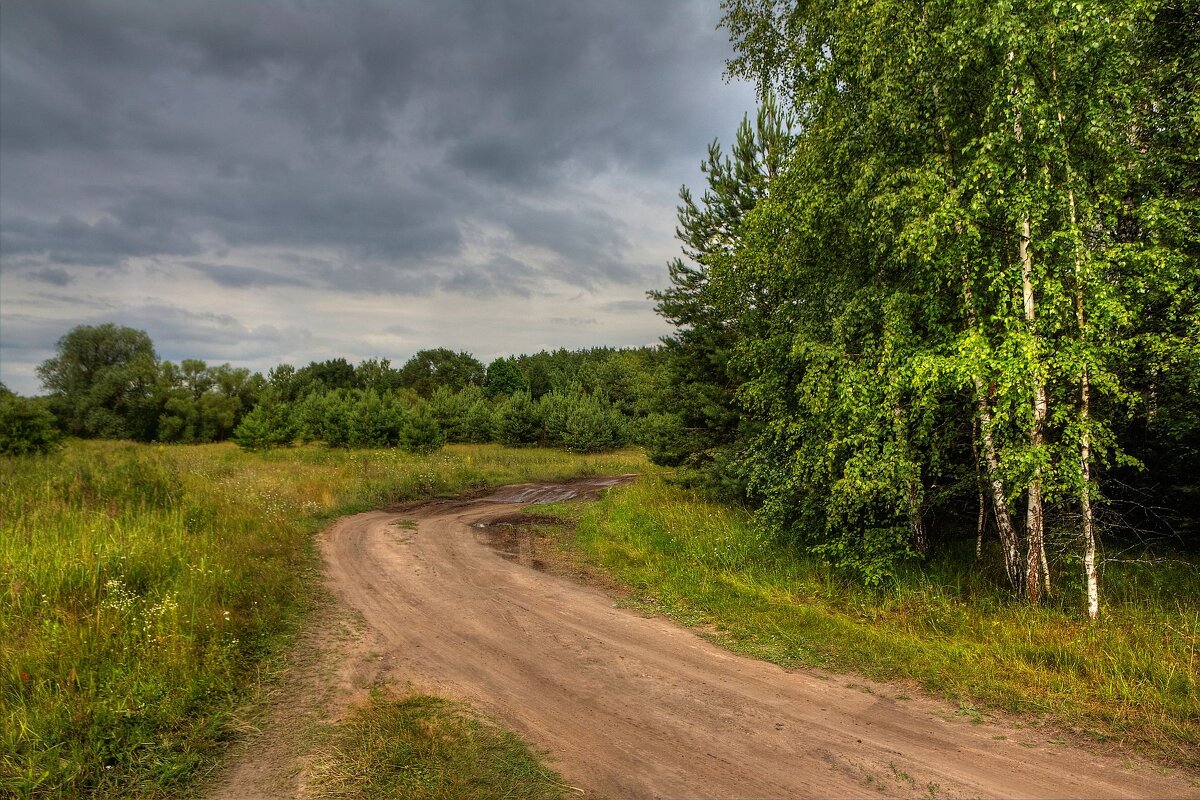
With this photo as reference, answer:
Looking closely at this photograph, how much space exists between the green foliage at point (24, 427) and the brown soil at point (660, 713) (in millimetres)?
18695

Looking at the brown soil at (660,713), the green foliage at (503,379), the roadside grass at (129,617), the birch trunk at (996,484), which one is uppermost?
the green foliage at (503,379)

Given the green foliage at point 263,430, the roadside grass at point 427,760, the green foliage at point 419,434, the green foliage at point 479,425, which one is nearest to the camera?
the roadside grass at point 427,760

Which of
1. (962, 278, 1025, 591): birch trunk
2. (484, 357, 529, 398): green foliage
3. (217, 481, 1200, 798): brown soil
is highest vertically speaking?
(484, 357, 529, 398): green foliage

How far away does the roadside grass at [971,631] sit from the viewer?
493cm

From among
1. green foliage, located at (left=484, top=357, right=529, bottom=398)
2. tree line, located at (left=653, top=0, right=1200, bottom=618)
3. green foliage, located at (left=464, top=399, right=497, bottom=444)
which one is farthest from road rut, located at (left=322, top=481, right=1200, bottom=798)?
green foliage, located at (left=484, top=357, right=529, bottom=398)

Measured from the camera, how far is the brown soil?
3.99m

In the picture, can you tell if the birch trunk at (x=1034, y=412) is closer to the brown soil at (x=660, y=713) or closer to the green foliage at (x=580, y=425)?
the brown soil at (x=660, y=713)

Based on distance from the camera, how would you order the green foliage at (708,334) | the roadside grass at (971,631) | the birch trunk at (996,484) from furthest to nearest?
the green foliage at (708,334), the birch trunk at (996,484), the roadside grass at (971,631)

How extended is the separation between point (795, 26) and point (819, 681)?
11.6 metres

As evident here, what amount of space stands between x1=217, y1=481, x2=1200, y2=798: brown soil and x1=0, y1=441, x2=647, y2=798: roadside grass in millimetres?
802

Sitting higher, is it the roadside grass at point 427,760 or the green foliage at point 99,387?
the green foliage at point 99,387

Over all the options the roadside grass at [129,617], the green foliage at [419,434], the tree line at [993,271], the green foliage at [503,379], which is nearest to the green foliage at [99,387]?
the green foliage at [419,434]

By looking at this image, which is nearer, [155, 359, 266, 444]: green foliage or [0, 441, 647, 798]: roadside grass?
[0, 441, 647, 798]: roadside grass

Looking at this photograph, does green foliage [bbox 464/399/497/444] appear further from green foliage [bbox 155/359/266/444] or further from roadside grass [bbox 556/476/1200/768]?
roadside grass [bbox 556/476/1200/768]
